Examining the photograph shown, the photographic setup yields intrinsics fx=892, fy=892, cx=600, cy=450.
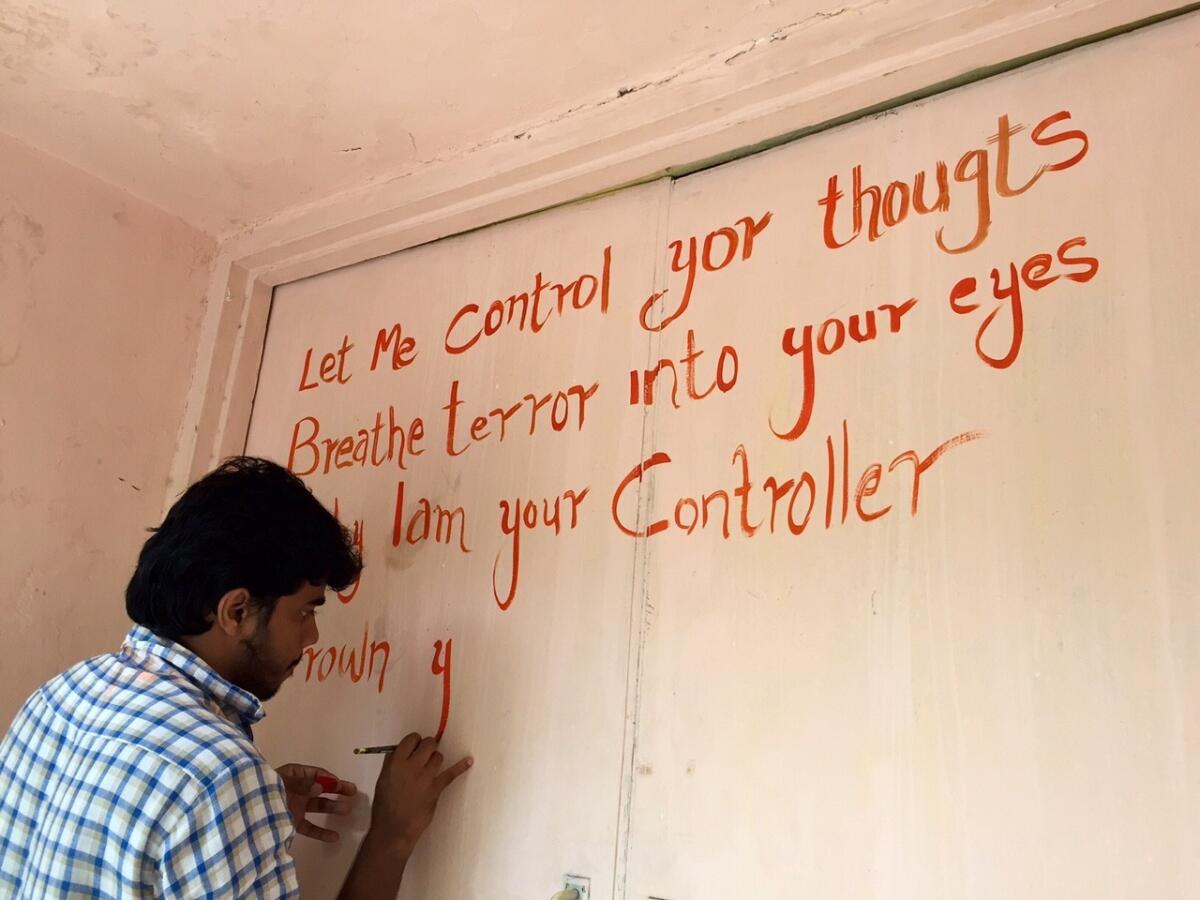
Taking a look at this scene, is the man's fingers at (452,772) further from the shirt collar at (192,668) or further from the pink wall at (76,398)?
the pink wall at (76,398)

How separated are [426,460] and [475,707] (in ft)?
1.16

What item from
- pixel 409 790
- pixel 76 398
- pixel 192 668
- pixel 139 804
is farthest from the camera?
pixel 76 398

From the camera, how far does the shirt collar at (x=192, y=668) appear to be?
2.98ft

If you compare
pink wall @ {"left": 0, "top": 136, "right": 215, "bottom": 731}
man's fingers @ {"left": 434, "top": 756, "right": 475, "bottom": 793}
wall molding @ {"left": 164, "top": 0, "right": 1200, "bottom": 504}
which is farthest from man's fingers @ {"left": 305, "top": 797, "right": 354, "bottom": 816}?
wall molding @ {"left": 164, "top": 0, "right": 1200, "bottom": 504}

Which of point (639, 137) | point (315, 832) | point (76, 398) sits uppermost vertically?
point (639, 137)

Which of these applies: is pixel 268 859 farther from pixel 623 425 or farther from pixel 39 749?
pixel 623 425

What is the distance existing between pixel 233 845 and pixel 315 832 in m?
0.40

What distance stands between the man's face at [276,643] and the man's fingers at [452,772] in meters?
0.21

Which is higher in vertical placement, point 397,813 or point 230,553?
point 230,553

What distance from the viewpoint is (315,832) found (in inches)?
43.9

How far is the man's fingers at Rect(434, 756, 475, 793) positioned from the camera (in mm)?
1034

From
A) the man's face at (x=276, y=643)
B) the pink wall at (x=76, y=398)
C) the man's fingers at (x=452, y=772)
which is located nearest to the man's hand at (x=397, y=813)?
the man's fingers at (x=452, y=772)

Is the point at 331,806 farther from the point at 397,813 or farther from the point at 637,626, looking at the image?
the point at 637,626

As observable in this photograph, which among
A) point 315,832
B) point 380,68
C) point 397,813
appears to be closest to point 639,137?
point 380,68
